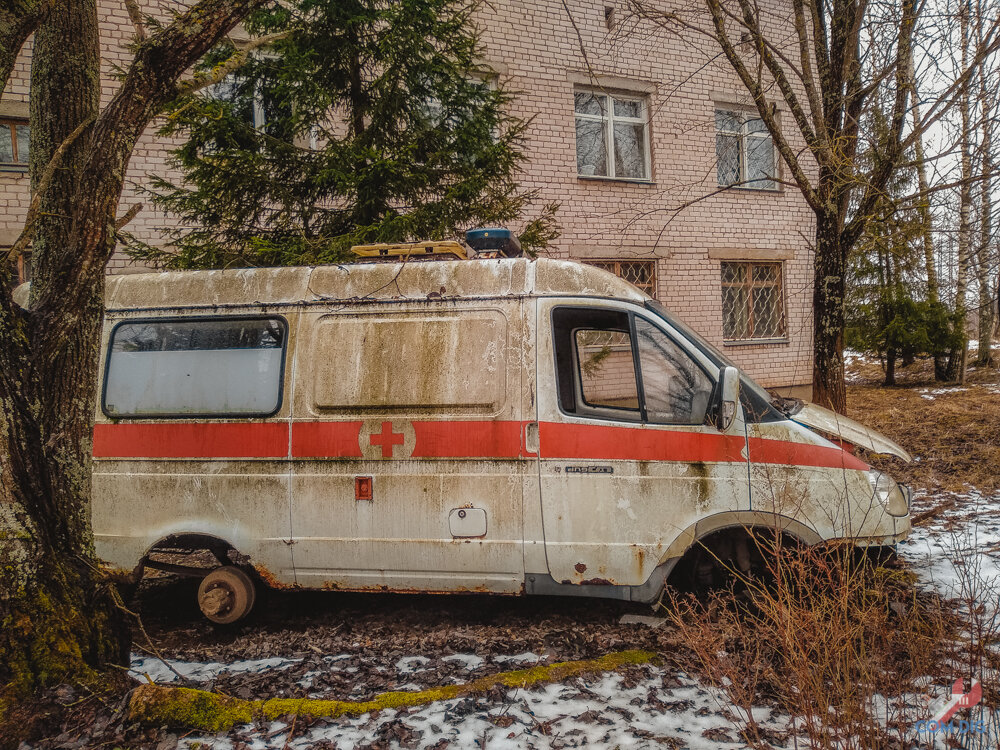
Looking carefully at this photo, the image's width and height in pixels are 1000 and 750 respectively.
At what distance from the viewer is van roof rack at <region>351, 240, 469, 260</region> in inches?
176

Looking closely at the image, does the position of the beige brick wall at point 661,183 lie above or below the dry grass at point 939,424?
above

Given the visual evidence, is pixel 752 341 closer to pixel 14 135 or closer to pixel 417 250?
pixel 417 250

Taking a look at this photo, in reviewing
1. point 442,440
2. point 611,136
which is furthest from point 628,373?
point 611,136

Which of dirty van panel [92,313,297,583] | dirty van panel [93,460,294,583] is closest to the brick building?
dirty van panel [92,313,297,583]

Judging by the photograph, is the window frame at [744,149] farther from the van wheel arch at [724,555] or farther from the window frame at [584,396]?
the van wheel arch at [724,555]

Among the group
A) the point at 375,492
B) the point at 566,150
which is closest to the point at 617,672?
the point at 375,492

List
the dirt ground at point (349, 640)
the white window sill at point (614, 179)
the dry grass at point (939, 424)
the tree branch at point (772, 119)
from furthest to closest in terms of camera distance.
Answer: the white window sill at point (614, 179), the dry grass at point (939, 424), the tree branch at point (772, 119), the dirt ground at point (349, 640)

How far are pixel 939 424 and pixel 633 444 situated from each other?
7.95 metres

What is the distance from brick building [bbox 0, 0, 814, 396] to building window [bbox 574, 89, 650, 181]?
0.07 ft

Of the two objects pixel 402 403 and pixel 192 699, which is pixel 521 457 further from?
pixel 192 699

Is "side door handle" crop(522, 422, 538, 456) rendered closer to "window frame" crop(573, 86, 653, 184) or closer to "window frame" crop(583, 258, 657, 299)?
"window frame" crop(583, 258, 657, 299)

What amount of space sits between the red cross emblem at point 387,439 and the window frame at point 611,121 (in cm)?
800

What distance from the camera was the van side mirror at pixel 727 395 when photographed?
3746 millimetres

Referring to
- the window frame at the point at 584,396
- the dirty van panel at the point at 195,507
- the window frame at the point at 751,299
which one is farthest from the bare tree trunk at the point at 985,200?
the dirty van panel at the point at 195,507
